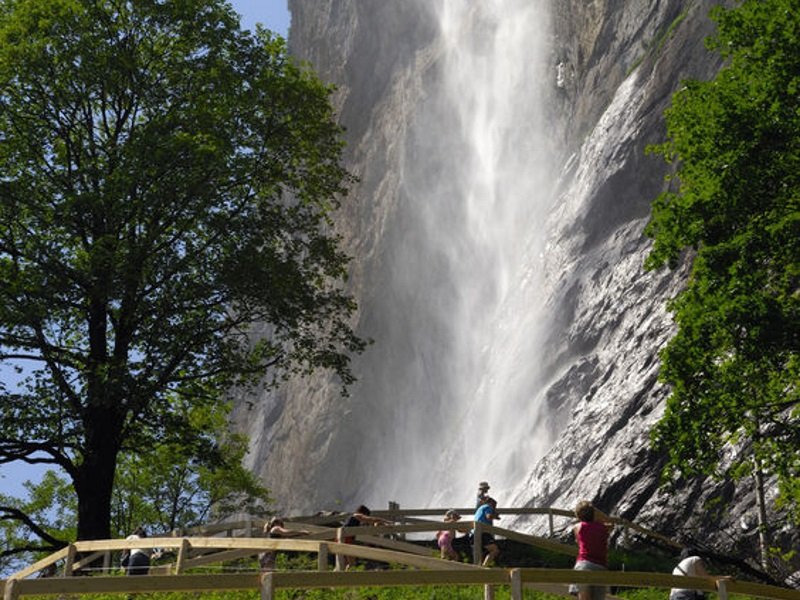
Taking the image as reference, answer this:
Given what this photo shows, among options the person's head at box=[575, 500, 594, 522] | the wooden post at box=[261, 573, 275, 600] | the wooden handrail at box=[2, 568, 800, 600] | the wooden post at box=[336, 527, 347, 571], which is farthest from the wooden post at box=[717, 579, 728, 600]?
the wooden post at box=[261, 573, 275, 600]

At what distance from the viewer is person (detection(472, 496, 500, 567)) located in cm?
1891

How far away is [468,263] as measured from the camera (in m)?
74.1

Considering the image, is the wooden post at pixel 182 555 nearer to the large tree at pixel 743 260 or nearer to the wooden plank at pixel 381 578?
the wooden plank at pixel 381 578

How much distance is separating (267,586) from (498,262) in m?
61.9

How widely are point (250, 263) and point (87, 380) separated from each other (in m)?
5.02

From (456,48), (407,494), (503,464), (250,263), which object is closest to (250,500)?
(503,464)

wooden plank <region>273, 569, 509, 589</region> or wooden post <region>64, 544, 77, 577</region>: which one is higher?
wooden post <region>64, 544, 77, 577</region>

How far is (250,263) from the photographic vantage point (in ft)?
91.7

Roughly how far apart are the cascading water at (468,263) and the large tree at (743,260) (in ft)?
99.9

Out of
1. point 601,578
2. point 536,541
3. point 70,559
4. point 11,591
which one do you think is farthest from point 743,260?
point 11,591

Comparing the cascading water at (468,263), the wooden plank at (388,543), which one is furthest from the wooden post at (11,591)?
the cascading water at (468,263)

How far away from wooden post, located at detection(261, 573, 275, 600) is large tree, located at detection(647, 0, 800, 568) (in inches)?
528

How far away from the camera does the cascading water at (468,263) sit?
5872 cm

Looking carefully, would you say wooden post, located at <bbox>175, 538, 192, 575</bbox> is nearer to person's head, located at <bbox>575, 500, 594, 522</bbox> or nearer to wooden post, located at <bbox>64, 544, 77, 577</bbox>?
wooden post, located at <bbox>64, 544, 77, 577</bbox>
